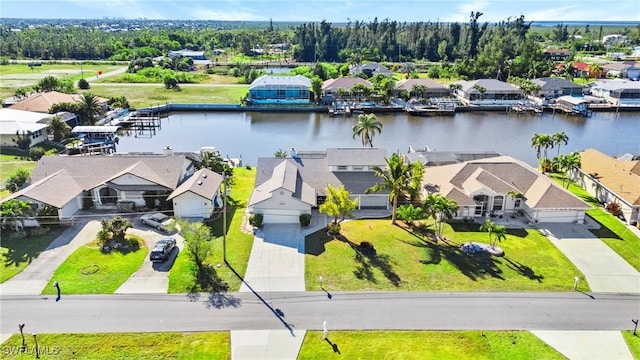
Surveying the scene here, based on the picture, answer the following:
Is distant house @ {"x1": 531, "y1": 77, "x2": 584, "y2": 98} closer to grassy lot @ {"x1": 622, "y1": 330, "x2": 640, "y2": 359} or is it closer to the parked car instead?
grassy lot @ {"x1": 622, "y1": 330, "x2": 640, "y2": 359}

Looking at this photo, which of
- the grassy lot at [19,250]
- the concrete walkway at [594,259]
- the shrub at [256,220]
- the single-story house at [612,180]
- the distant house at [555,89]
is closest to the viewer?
the concrete walkway at [594,259]

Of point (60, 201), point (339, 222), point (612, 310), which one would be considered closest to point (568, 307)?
point (612, 310)

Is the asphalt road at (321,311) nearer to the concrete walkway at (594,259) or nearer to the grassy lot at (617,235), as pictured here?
the concrete walkway at (594,259)

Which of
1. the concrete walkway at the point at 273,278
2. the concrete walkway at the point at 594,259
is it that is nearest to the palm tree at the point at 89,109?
the concrete walkway at the point at 273,278

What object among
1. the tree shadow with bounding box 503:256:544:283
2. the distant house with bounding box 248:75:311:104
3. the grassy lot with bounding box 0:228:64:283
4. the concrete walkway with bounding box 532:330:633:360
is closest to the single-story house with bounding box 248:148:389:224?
the tree shadow with bounding box 503:256:544:283

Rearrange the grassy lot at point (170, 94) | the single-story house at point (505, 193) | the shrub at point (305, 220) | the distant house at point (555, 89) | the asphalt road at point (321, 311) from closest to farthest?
the asphalt road at point (321, 311) < the shrub at point (305, 220) < the single-story house at point (505, 193) < the grassy lot at point (170, 94) < the distant house at point (555, 89)

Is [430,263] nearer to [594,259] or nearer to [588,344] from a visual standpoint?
[588,344]

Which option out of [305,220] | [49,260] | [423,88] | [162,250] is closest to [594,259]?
[305,220]
